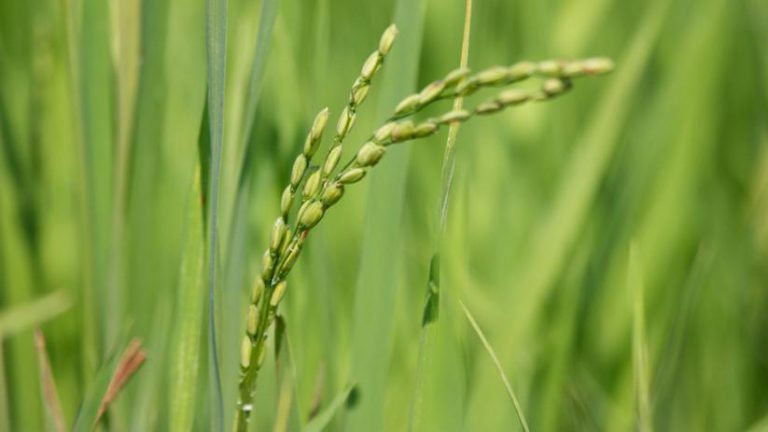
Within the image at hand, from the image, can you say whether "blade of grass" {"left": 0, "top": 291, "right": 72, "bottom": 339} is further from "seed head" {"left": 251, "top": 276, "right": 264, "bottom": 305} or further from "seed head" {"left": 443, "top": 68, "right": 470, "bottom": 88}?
"seed head" {"left": 443, "top": 68, "right": 470, "bottom": 88}

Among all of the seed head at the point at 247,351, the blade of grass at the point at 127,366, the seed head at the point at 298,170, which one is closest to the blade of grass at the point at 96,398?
the blade of grass at the point at 127,366

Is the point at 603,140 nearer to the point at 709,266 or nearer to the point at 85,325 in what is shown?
the point at 709,266

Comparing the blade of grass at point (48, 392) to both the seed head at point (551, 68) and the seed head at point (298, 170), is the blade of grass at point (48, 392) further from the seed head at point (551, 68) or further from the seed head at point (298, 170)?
the seed head at point (551, 68)

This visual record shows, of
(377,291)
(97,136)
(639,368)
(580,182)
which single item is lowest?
(639,368)

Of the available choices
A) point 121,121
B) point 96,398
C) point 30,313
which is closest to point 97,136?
point 121,121

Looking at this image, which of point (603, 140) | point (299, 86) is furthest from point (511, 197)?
point (299, 86)

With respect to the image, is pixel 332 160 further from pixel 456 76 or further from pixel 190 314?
pixel 190 314
